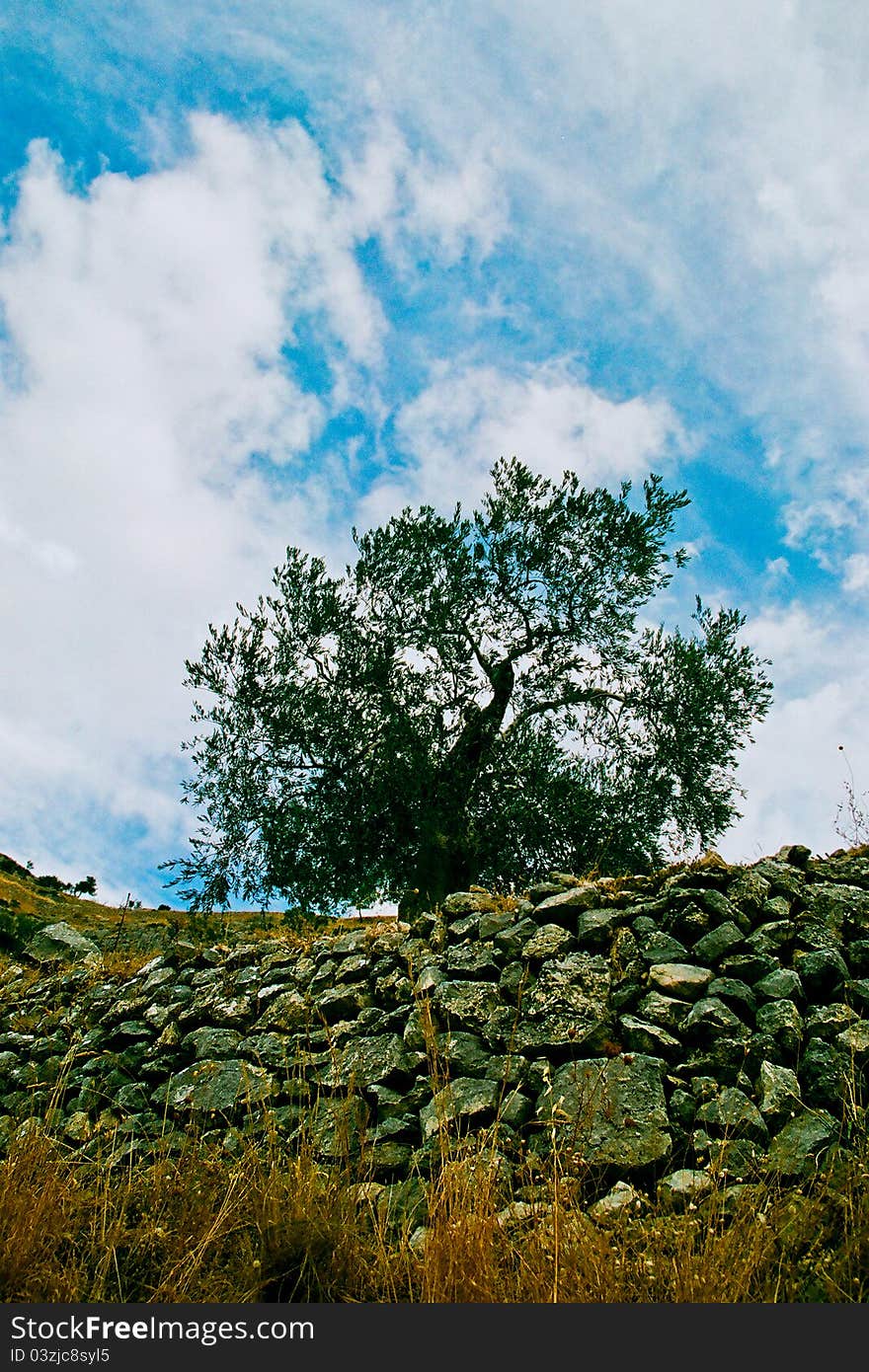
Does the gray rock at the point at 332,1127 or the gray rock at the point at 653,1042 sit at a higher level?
the gray rock at the point at 653,1042

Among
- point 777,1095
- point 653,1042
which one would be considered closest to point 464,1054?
point 653,1042

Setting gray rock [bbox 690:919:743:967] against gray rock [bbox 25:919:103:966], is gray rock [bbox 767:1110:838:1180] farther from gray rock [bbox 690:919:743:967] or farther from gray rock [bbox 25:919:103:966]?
gray rock [bbox 25:919:103:966]

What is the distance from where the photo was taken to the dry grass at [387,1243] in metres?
4.06

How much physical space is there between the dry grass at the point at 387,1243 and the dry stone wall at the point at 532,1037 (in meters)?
0.45

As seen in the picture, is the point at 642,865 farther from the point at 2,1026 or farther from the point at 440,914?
the point at 2,1026

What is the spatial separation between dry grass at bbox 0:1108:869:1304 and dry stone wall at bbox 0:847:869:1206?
0.45 meters

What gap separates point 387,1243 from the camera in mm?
5164

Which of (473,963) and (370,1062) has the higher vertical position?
(473,963)

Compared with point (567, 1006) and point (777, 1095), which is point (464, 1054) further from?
point (777, 1095)

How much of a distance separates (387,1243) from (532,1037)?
2.16 meters

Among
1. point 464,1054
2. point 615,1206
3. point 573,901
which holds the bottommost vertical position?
point 615,1206

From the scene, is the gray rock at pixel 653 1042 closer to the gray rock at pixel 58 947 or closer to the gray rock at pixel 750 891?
the gray rock at pixel 750 891

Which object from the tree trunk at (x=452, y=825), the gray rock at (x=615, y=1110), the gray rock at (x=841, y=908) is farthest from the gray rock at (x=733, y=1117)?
the tree trunk at (x=452, y=825)

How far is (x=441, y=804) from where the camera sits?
1590 centimetres
